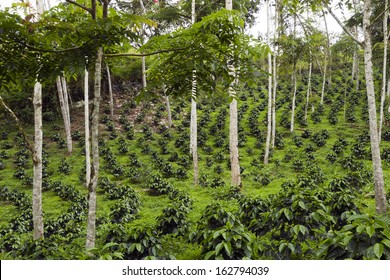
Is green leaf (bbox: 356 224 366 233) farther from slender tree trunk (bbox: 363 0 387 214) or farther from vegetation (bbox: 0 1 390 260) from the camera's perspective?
slender tree trunk (bbox: 363 0 387 214)

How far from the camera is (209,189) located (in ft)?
41.4

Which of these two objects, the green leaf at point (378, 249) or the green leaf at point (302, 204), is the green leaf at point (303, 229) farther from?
the green leaf at point (378, 249)

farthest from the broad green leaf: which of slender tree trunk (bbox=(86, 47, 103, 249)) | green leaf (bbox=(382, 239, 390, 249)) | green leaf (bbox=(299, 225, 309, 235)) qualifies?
slender tree trunk (bbox=(86, 47, 103, 249))

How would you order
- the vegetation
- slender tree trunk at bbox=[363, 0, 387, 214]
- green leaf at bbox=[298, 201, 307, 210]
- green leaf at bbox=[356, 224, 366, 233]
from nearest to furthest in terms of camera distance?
green leaf at bbox=[356, 224, 366, 233] < the vegetation < green leaf at bbox=[298, 201, 307, 210] < slender tree trunk at bbox=[363, 0, 387, 214]

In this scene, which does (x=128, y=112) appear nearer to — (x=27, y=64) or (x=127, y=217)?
(x=127, y=217)

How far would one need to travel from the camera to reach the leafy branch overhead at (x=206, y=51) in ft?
12.8

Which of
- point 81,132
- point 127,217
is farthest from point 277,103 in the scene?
point 127,217

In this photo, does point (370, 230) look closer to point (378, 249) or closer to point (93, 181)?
point (378, 249)

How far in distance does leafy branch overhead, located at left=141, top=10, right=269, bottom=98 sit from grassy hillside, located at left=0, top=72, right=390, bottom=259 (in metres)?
2.11

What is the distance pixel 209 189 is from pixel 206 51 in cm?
917

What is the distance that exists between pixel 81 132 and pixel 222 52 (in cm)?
1860

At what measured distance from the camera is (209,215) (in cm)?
539

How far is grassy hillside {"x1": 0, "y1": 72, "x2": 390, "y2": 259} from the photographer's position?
4145mm

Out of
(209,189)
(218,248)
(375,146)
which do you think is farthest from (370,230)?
(209,189)
